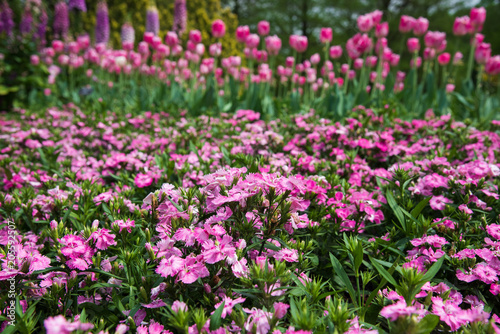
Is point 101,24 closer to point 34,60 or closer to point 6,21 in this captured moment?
point 6,21

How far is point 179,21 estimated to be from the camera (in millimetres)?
6426

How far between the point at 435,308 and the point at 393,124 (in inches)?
90.0

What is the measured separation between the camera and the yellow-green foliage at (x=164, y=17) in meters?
10.4

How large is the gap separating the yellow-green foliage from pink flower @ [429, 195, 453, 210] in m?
9.07

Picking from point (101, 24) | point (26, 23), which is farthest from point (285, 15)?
point (26, 23)

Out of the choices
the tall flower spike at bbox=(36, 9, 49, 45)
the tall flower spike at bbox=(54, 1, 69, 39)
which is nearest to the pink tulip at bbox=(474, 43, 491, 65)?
the tall flower spike at bbox=(54, 1, 69, 39)

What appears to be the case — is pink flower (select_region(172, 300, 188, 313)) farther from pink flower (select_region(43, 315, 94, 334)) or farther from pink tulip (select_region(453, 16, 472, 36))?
pink tulip (select_region(453, 16, 472, 36))

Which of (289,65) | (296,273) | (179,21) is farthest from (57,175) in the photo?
(179,21)

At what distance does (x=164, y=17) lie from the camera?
11438mm

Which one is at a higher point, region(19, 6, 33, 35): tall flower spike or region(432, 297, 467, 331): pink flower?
region(19, 6, 33, 35): tall flower spike

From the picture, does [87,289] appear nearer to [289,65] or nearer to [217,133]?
[217,133]

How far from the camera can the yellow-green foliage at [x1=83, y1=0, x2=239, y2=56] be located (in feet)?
34.2

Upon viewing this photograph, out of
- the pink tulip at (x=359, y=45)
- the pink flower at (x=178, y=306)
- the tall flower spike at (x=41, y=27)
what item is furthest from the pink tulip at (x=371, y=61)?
the tall flower spike at (x=41, y=27)

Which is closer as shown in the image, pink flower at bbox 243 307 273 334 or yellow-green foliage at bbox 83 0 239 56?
pink flower at bbox 243 307 273 334
